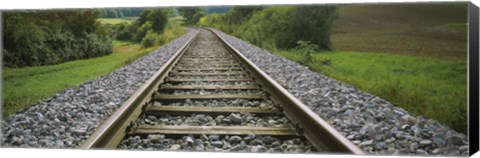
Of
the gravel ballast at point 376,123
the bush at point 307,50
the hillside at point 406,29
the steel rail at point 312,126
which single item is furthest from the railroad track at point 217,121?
the hillside at point 406,29

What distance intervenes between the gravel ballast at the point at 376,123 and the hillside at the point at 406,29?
0.40m

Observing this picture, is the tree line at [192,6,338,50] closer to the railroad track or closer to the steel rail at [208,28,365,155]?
the railroad track

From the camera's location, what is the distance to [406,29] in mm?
4027

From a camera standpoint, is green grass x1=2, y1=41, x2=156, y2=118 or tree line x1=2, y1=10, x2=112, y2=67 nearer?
green grass x1=2, y1=41, x2=156, y2=118

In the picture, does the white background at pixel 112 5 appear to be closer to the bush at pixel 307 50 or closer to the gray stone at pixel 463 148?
the gray stone at pixel 463 148

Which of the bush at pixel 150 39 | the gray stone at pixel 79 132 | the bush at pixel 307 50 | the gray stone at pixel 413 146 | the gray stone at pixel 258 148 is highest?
the bush at pixel 150 39

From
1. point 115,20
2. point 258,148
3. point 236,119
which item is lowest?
point 258,148

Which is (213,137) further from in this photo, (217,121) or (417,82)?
(417,82)

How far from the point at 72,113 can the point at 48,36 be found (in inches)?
50.2

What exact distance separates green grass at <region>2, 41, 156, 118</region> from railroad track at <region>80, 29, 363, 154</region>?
0.66 meters

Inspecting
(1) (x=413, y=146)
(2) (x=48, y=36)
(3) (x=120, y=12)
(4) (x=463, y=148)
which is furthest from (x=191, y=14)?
(4) (x=463, y=148)

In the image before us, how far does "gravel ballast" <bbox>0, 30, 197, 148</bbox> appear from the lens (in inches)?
149

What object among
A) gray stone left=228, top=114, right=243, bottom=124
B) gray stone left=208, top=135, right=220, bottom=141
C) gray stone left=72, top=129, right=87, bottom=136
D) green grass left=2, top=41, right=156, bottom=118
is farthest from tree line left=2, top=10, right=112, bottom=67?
gray stone left=208, top=135, right=220, bottom=141

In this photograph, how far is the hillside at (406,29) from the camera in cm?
371
